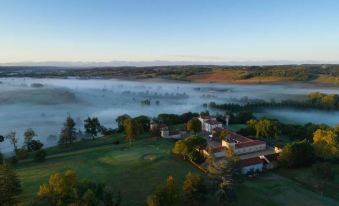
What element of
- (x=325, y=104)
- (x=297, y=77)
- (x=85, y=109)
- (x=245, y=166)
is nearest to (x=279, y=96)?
(x=325, y=104)

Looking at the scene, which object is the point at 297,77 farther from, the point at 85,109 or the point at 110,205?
the point at 110,205

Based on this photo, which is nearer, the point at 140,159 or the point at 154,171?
the point at 154,171

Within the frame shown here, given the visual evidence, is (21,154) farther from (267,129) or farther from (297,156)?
(267,129)

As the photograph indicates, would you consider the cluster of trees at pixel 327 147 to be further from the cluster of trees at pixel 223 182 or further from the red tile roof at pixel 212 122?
the red tile roof at pixel 212 122

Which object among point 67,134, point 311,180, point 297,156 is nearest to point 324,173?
point 311,180

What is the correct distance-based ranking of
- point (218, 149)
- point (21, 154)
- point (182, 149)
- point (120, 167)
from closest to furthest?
point (120, 167), point (182, 149), point (218, 149), point (21, 154)

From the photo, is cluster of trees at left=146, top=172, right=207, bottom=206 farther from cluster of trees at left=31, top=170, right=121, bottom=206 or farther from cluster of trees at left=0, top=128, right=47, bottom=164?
cluster of trees at left=0, top=128, right=47, bottom=164

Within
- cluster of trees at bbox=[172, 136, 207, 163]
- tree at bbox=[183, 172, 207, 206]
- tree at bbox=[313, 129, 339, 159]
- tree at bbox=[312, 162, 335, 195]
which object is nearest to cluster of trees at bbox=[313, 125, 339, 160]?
tree at bbox=[313, 129, 339, 159]
